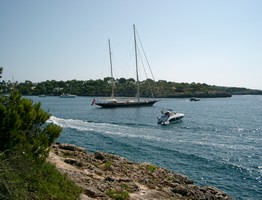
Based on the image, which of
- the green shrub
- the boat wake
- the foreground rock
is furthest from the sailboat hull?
the green shrub

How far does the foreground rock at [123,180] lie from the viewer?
13.3 m

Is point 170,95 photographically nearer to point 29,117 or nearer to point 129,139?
point 129,139

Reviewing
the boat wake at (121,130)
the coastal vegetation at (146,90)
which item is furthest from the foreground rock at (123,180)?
the coastal vegetation at (146,90)

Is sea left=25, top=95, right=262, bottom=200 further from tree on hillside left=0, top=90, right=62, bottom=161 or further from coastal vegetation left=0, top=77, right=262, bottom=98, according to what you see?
coastal vegetation left=0, top=77, right=262, bottom=98

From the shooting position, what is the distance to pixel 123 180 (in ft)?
50.3

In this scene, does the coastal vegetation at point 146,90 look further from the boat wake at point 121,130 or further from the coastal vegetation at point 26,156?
the coastal vegetation at point 26,156

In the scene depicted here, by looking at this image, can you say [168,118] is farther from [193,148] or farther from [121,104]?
[121,104]

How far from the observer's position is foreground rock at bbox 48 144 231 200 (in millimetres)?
13328

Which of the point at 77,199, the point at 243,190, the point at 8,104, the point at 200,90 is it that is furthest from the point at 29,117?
the point at 200,90

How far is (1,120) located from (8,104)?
148 cm

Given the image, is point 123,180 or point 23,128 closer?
point 23,128

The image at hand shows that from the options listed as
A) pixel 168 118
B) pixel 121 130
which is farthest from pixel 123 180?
pixel 168 118

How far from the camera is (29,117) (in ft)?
42.3

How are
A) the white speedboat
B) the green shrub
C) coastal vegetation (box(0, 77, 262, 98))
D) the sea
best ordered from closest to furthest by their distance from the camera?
the green shrub < the sea < the white speedboat < coastal vegetation (box(0, 77, 262, 98))
